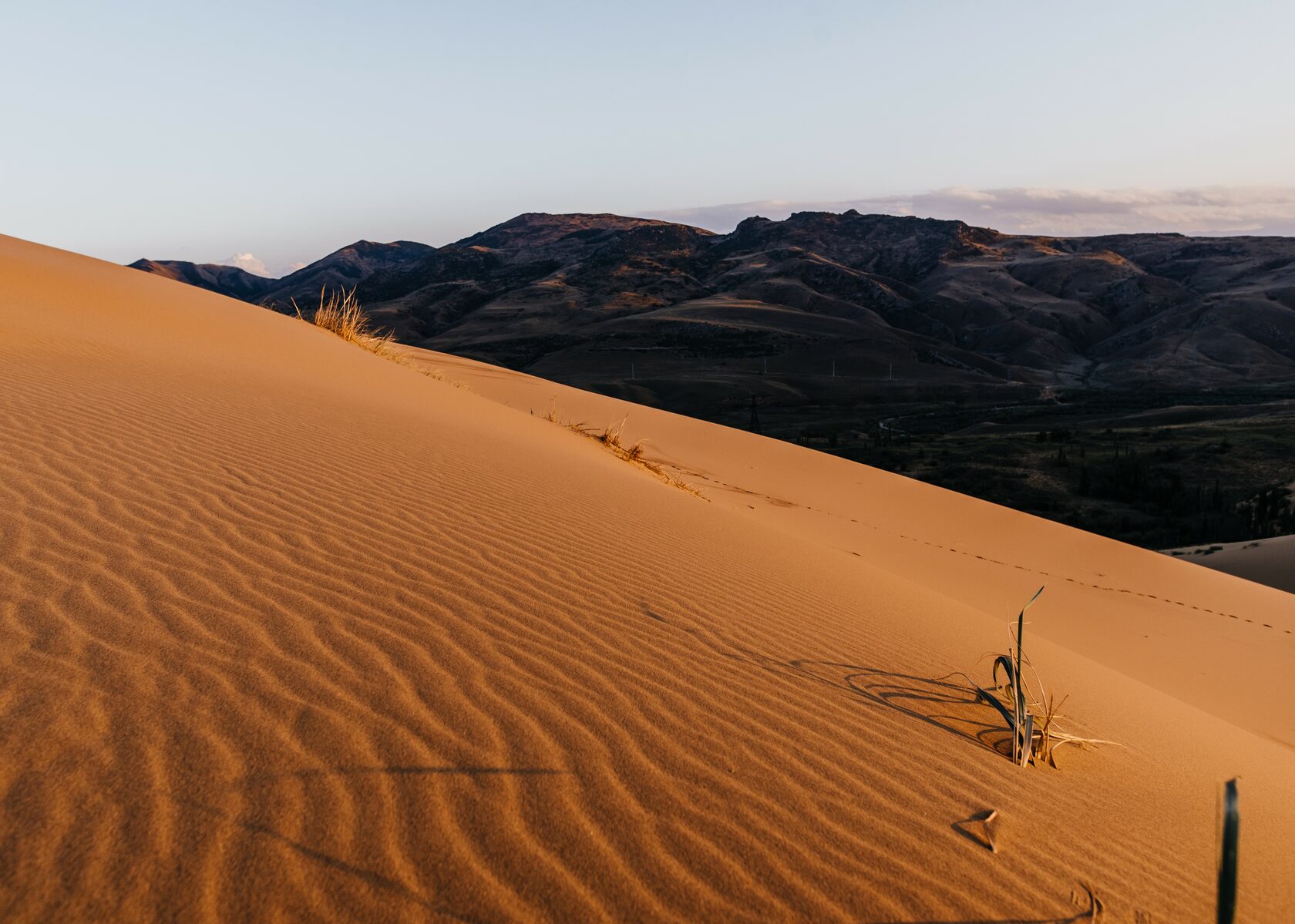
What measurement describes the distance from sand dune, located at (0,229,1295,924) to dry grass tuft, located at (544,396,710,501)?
361 centimetres

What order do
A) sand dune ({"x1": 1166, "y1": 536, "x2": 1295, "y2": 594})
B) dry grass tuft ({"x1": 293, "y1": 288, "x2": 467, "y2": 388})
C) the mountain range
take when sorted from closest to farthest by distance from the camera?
1. sand dune ({"x1": 1166, "y1": 536, "x2": 1295, "y2": 594})
2. dry grass tuft ({"x1": 293, "y1": 288, "x2": 467, "y2": 388})
3. the mountain range

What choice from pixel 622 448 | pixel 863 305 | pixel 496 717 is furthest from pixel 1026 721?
pixel 863 305

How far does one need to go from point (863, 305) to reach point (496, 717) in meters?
93.9

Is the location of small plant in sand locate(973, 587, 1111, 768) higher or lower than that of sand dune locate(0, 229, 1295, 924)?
lower

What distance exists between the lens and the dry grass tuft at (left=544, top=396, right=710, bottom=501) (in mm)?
10007

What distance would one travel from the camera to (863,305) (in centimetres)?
9175

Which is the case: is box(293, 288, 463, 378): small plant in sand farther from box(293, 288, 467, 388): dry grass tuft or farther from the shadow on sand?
the shadow on sand

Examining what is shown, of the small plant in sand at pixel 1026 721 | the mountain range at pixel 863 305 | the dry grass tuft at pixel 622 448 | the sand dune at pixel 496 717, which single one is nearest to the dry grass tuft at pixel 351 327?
the dry grass tuft at pixel 622 448

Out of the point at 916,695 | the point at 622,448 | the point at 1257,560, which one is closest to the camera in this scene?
the point at 916,695

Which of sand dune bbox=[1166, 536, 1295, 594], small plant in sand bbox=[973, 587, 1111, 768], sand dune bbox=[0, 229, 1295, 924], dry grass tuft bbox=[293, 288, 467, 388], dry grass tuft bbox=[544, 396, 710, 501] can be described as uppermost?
dry grass tuft bbox=[293, 288, 467, 388]

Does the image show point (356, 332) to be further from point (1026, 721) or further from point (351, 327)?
point (1026, 721)

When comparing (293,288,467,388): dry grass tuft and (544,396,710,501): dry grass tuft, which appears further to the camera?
(293,288,467,388): dry grass tuft

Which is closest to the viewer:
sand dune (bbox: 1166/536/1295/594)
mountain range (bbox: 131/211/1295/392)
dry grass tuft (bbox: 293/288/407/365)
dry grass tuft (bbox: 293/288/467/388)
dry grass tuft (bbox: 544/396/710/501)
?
dry grass tuft (bbox: 544/396/710/501)

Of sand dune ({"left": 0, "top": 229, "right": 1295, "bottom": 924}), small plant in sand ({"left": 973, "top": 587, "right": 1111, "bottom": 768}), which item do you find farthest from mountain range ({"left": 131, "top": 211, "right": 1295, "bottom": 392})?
small plant in sand ({"left": 973, "top": 587, "right": 1111, "bottom": 768})
